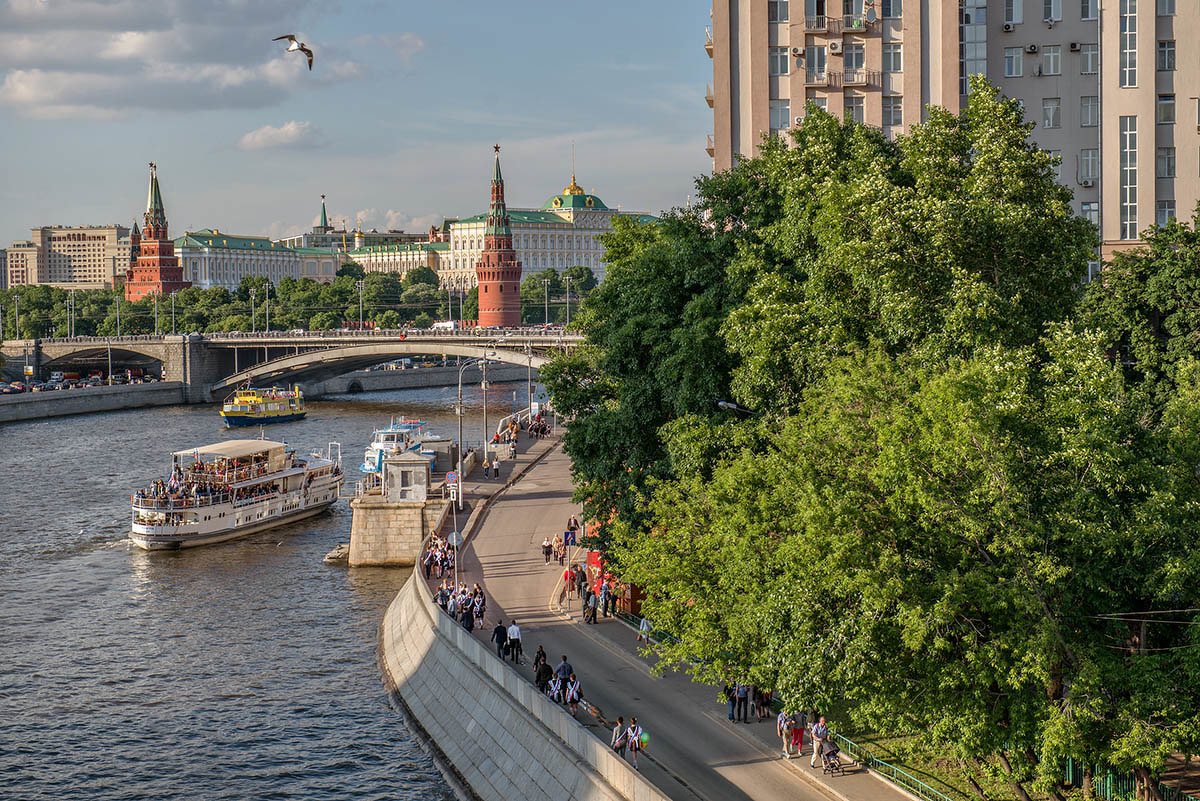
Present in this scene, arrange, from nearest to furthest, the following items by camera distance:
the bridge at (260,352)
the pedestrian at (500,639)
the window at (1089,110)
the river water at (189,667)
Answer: the river water at (189,667)
the pedestrian at (500,639)
the window at (1089,110)
the bridge at (260,352)

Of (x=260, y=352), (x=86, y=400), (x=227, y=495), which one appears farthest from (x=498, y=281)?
(x=227, y=495)

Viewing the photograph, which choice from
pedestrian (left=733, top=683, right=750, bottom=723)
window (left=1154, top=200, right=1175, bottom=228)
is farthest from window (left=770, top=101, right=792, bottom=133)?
pedestrian (left=733, top=683, right=750, bottom=723)

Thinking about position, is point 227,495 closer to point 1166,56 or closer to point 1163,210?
point 1163,210

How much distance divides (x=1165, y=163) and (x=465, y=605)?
3047cm

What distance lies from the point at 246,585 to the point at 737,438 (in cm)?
2386

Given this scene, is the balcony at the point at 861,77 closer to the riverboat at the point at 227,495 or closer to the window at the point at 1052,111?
the window at the point at 1052,111

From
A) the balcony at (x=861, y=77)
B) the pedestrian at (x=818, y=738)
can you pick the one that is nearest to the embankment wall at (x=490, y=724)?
the pedestrian at (x=818, y=738)

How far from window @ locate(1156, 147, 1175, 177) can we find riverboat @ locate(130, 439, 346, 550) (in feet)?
118

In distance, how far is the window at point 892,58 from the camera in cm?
4703

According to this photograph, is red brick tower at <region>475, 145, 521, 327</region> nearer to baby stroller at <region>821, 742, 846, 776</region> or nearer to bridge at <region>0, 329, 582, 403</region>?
bridge at <region>0, 329, 582, 403</region>

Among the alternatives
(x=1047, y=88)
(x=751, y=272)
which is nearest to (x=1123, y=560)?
(x=751, y=272)

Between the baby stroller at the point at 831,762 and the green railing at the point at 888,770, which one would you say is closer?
the green railing at the point at 888,770

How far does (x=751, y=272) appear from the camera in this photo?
2956 cm

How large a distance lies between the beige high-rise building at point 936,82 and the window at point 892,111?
36 millimetres
